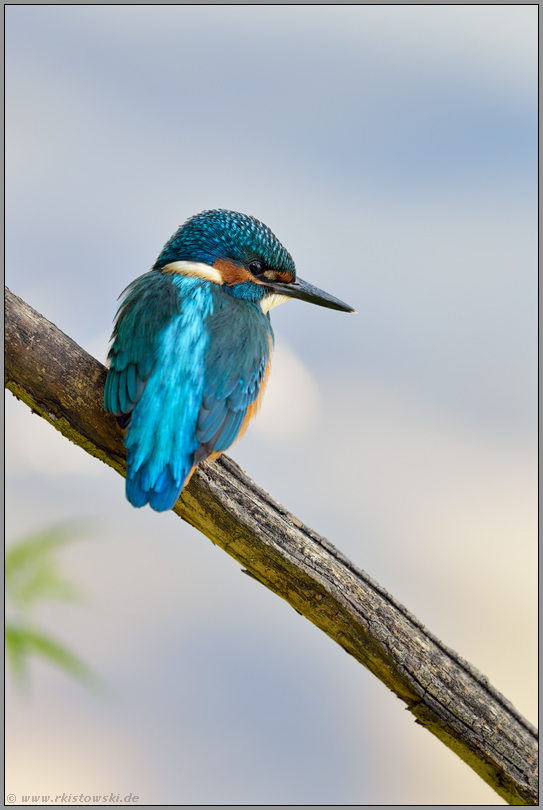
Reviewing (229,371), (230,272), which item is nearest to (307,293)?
(230,272)

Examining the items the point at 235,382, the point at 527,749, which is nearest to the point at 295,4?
the point at 235,382

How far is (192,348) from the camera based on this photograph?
170cm

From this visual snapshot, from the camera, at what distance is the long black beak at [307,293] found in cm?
206

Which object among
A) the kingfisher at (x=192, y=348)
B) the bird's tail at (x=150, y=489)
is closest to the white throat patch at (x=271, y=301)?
the kingfisher at (x=192, y=348)

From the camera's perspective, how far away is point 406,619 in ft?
6.03

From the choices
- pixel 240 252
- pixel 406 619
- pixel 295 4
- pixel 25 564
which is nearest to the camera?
pixel 406 619

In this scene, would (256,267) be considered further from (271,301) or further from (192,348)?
(192,348)

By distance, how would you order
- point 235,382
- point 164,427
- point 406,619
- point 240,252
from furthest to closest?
point 240,252
point 406,619
point 235,382
point 164,427

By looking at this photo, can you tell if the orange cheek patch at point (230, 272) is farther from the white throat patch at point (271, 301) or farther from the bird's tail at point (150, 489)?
the bird's tail at point (150, 489)

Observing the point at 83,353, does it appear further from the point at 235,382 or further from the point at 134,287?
the point at 235,382

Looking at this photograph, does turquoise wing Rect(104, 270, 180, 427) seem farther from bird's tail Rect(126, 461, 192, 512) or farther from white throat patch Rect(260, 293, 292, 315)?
white throat patch Rect(260, 293, 292, 315)

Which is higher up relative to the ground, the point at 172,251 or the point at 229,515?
the point at 172,251

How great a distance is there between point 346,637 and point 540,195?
4.65 feet

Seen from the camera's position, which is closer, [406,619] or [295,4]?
[406,619]
